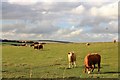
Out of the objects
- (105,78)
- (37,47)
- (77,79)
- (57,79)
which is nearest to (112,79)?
(105,78)

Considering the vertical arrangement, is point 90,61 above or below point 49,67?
above

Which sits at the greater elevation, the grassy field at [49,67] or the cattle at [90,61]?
the cattle at [90,61]

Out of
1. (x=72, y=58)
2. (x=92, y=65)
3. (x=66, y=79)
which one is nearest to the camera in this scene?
(x=66, y=79)

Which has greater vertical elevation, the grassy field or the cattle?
the cattle

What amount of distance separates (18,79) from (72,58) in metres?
12.3

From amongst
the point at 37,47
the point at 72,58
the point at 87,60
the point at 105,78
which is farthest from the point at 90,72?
the point at 37,47

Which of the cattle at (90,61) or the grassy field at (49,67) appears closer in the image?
the grassy field at (49,67)

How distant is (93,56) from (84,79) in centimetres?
723

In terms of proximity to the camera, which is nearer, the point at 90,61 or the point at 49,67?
the point at 90,61

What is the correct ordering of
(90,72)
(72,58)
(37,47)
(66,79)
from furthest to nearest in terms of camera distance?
(37,47) → (72,58) → (90,72) → (66,79)

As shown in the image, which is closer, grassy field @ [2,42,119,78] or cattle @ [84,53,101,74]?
grassy field @ [2,42,119,78]

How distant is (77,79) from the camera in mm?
20672

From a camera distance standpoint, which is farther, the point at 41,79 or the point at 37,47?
the point at 37,47

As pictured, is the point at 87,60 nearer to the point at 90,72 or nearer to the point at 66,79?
the point at 90,72
